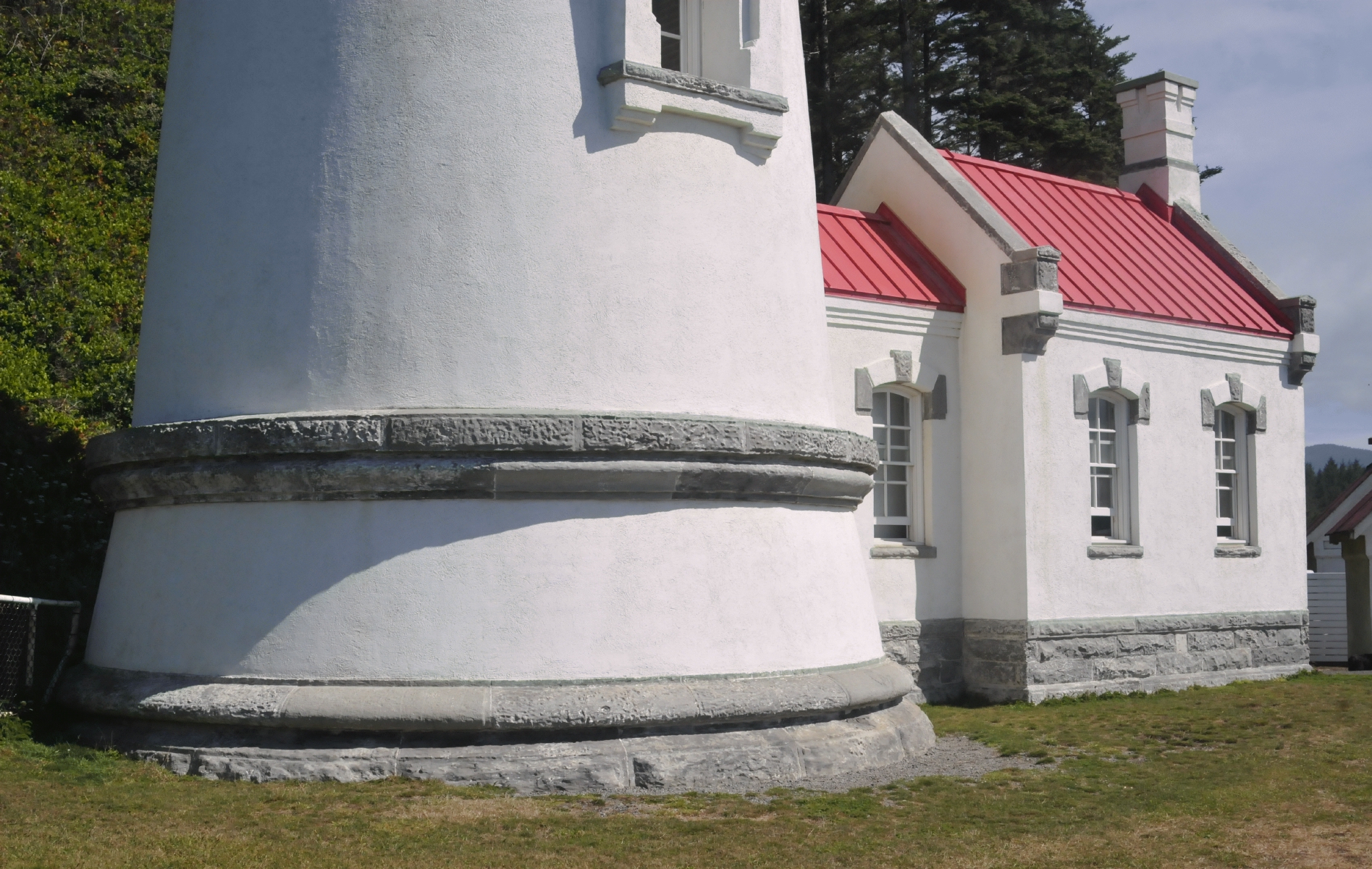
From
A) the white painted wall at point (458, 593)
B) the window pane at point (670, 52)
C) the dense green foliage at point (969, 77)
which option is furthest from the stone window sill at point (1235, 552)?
the dense green foliage at point (969, 77)

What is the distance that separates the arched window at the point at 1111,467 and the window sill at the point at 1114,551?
0.16 m

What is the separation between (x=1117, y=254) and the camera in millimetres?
17891

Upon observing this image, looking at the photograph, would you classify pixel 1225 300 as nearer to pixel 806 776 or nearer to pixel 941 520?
pixel 941 520

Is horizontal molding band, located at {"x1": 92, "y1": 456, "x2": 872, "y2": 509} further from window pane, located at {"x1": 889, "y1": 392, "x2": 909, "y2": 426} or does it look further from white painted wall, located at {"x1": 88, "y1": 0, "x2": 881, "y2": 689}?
window pane, located at {"x1": 889, "y1": 392, "x2": 909, "y2": 426}

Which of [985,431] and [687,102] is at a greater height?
[687,102]

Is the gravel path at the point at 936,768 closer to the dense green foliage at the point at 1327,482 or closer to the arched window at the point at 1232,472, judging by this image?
the arched window at the point at 1232,472

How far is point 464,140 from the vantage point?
368 inches

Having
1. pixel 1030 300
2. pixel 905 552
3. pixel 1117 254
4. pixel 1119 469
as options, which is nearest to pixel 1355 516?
pixel 1117 254

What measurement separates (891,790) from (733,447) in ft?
8.04

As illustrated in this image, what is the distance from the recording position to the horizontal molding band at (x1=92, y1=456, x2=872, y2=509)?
8.93 metres

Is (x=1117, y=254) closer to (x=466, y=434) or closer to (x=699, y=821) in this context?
(x=466, y=434)

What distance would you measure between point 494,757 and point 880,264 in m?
8.81

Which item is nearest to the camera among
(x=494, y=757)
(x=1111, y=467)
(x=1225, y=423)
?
(x=494, y=757)

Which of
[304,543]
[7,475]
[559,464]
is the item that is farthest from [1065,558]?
[7,475]
